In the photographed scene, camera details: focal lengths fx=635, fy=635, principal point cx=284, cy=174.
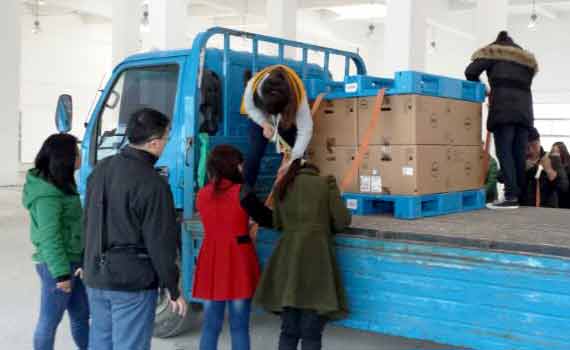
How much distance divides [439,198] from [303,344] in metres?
1.35

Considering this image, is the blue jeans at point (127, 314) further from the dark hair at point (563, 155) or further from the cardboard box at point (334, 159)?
the dark hair at point (563, 155)

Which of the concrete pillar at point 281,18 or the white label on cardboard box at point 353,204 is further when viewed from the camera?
the concrete pillar at point 281,18

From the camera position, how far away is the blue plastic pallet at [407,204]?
374cm

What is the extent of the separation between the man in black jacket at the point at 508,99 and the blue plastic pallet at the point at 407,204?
478mm

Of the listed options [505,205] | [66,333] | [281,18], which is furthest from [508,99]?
[281,18]

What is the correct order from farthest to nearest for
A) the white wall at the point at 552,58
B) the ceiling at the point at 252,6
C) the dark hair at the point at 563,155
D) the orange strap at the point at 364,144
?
the white wall at the point at 552,58
the ceiling at the point at 252,6
the dark hair at the point at 563,155
the orange strap at the point at 364,144

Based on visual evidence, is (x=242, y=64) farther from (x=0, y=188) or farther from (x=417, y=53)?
(x=0, y=188)

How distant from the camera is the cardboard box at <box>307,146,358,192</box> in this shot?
3963mm

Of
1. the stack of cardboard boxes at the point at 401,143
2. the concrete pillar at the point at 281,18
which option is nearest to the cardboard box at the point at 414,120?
the stack of cardboard boxes at the point at 401,143

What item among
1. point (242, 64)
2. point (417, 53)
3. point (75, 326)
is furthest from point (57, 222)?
point (417, 53)

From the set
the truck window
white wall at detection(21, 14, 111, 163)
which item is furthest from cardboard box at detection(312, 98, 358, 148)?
white wall at detection(21, 14, 111, 163)

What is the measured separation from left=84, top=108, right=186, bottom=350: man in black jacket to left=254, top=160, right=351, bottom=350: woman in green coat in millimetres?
650

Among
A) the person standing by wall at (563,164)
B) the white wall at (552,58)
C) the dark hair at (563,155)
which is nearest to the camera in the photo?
the person standing by wall at (563,164)

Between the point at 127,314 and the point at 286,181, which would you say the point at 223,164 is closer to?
the point at 286,181
